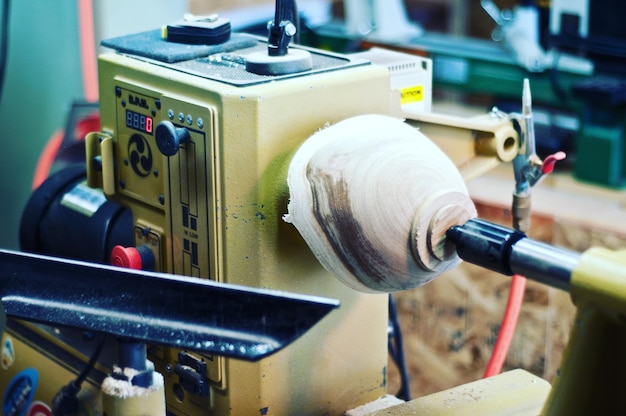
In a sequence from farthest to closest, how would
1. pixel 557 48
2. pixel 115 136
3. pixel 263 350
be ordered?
pixel 557 48 → pixel 115 136 → pixel 263 350

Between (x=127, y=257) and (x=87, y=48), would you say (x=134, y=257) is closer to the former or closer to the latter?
(x=127, y=257)

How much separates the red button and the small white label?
163 mm

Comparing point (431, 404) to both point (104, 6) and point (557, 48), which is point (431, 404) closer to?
point (104, 6)

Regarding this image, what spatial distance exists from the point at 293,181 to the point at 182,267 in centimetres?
22

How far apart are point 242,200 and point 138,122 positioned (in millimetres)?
219

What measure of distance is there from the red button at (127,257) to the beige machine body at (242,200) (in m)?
0.03

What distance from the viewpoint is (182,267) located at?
3.95ft

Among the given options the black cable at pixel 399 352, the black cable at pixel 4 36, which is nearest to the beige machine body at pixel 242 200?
the black cable at pixel 399 352

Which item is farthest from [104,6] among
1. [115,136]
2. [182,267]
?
[182,267]

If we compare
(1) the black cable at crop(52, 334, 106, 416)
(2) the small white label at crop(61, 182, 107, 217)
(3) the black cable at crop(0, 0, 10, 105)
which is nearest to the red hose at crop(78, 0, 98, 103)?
(3) the black cable at crop(0, 0, 10, 105)

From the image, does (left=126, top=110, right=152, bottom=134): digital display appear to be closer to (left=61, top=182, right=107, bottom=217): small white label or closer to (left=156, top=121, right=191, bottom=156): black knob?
(left=156, top=121, right=191, bottom=156): black knob

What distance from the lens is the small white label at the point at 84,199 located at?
141cm

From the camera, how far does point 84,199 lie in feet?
4.69

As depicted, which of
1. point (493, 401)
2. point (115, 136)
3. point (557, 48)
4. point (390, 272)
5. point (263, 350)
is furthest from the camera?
point (557, 48)
